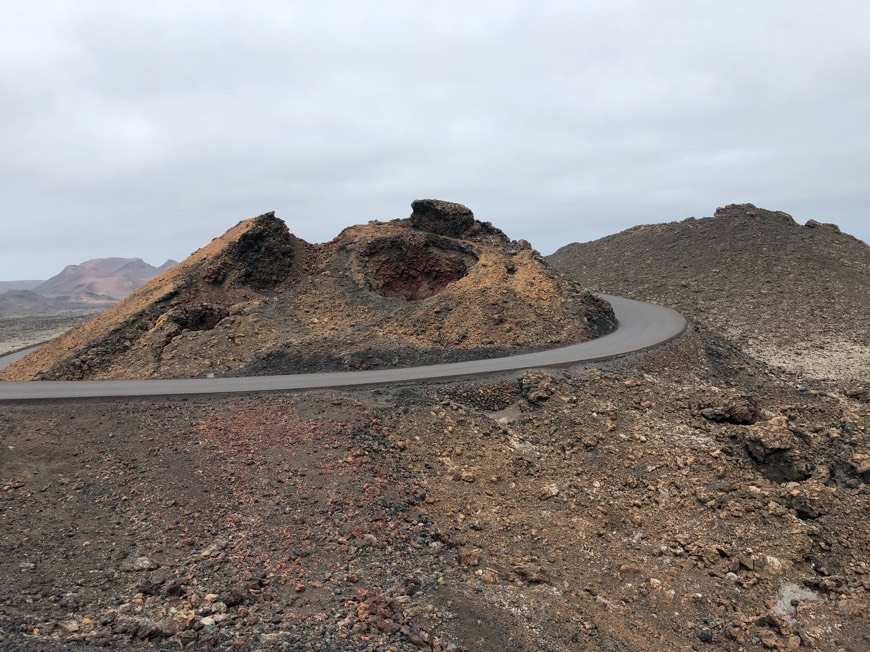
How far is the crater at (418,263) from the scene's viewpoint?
28.1 m

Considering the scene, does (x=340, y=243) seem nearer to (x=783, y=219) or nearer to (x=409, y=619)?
(x=409, y=619)

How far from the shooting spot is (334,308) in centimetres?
2433

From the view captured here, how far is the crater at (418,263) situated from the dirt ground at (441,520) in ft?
40.4

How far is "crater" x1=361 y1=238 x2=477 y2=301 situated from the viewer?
92.3 ft

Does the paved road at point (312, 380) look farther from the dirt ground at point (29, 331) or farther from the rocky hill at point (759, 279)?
the dirt ground at point (29, 331)

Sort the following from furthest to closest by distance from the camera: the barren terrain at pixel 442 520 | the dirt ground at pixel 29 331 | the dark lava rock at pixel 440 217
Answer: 1. the dirt ground at pixel 29 331
2. the dark lava rock at pixel 440 217
3. the barren terrain at pixel 442 520

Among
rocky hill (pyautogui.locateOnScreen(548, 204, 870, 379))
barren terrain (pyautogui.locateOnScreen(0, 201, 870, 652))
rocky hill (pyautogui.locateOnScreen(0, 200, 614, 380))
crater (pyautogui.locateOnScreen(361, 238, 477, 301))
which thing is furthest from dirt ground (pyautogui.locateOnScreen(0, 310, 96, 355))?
rocky hill (pyautogui.locateOnScreen(548, 204, 870, 379))

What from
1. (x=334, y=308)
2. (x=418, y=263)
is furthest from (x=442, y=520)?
(x=418, y=263)

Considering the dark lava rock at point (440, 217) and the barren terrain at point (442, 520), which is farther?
the dark lava rock at point (440, 217)

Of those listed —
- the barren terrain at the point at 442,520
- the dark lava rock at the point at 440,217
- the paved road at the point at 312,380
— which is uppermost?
the dark lava rock at the point at 440,217

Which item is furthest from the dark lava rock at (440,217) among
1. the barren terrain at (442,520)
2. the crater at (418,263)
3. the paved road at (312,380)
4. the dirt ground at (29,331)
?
A: the dirt ground at (29,331)

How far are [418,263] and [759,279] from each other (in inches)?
848

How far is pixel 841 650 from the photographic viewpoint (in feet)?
27.7

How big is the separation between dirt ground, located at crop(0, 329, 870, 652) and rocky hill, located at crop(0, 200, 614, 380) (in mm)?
4506
